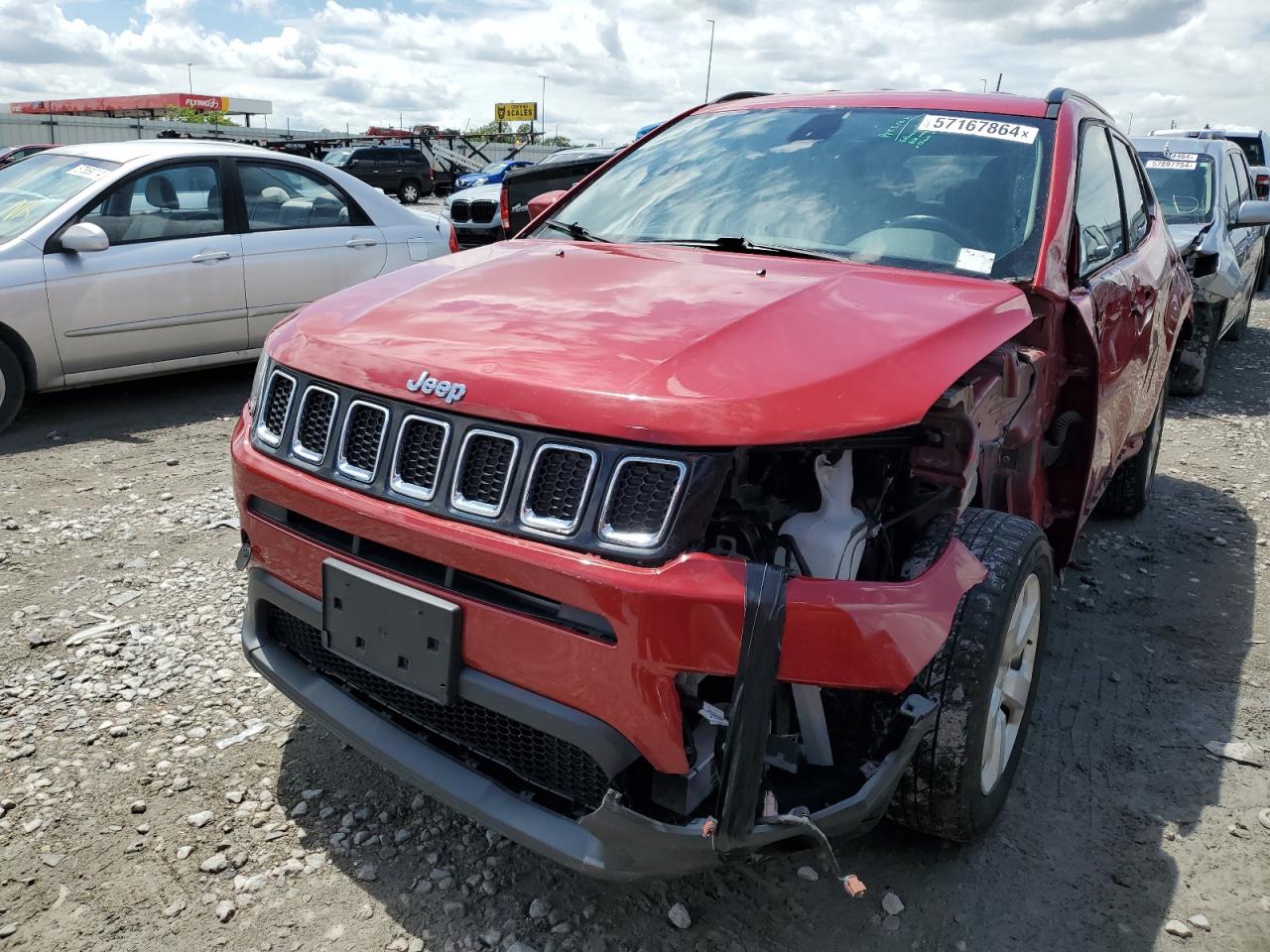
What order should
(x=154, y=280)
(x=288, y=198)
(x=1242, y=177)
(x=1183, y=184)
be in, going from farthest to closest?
(x=1242, y=177) < (x=1183, y=184) < (x=288, y=198) < (x=154, y=280)

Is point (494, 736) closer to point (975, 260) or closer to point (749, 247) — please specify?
point (749, 247)

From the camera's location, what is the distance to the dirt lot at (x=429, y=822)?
2283 millimetres

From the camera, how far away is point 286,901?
233 cm

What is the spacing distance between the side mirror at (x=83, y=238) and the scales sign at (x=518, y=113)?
59.0 m

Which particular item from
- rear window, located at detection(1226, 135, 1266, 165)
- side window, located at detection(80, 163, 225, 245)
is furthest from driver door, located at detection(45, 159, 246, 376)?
rear window, located at detection(1226, 135, 1266, 165)

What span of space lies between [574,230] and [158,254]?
3.79 metres

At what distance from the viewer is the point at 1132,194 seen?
4.15m

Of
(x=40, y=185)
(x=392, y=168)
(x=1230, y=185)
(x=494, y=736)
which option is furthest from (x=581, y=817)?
(x=392, y=168)

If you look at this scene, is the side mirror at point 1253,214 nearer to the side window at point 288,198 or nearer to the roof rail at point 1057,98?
the roof rail at point 1057,98

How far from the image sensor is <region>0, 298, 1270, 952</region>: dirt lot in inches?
89.9

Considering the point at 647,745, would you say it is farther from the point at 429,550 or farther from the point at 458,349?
the point at 458,349

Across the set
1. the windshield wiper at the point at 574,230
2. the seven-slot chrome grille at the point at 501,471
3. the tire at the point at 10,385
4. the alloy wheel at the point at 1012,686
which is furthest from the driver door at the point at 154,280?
the alloy wheel at the point at 1012,686

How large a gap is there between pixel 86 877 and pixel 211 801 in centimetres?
34

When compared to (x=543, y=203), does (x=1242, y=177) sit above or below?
above
